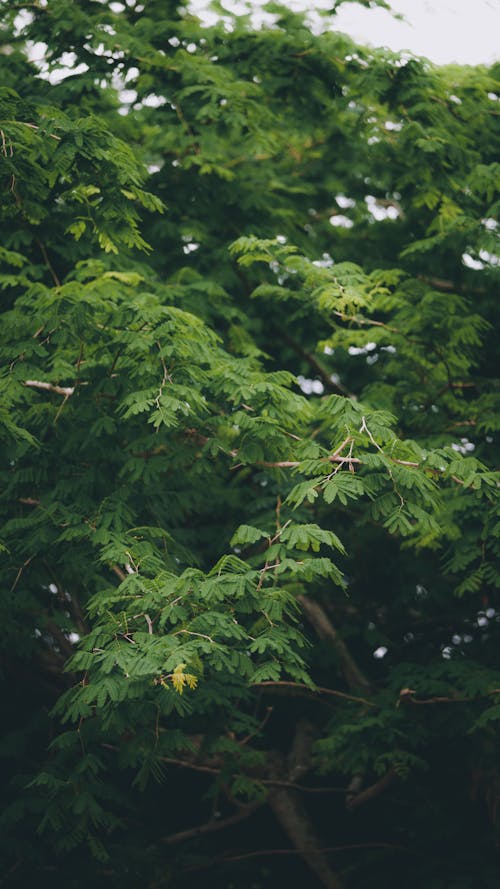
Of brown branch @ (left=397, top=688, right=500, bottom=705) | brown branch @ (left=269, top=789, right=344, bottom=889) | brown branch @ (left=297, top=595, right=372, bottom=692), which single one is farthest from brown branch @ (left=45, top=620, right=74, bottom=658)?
brown branch @ (left=397, top=688, right=500, bottom=705)

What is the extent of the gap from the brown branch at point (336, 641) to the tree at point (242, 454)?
1.1 inches

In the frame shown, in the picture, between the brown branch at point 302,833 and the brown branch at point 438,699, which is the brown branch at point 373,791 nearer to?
the brown branch at point 302,833

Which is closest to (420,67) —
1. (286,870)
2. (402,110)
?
(402,110)

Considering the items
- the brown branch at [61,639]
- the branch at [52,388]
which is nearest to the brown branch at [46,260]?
the branch at [52,388]

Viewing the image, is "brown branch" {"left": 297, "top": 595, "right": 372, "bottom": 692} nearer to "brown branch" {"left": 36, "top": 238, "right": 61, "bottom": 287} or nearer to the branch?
the branch

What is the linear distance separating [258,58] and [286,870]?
769 cm

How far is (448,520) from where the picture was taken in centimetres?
675

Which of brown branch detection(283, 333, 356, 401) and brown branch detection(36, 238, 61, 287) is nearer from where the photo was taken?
brown branch detection(36, 238, 61, 287)

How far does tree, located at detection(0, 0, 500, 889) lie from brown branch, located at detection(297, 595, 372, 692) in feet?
0.09

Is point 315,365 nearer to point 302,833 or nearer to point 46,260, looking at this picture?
point 46,260

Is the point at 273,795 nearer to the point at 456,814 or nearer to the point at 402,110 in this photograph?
the point at 456,814

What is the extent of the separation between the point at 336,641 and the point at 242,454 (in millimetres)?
3188

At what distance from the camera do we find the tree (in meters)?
5.84

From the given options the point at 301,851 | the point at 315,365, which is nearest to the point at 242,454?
the point at 315,365
